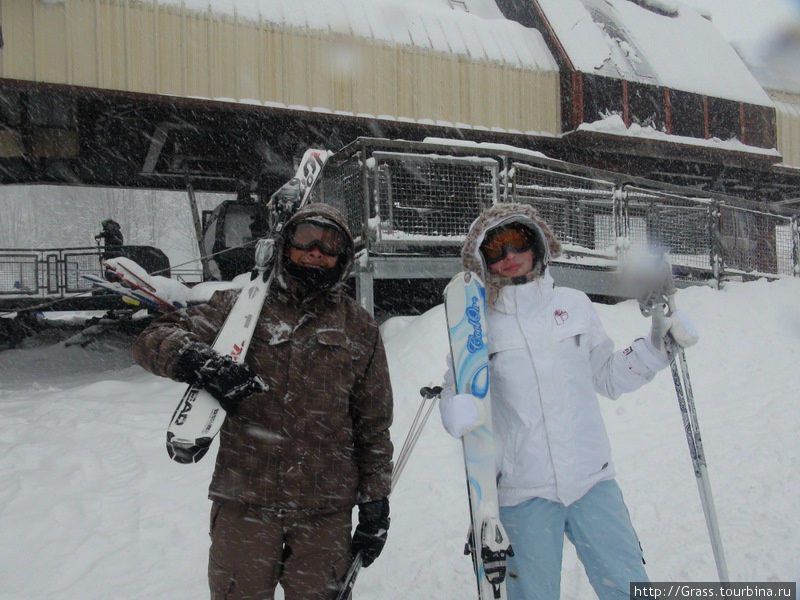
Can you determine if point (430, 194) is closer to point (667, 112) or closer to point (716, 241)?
point (716, 241)

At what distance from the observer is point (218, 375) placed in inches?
86.4

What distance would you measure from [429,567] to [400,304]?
6.98 metres

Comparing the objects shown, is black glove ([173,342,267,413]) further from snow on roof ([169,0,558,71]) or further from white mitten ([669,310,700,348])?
snow on roof ([169,0,558,71])

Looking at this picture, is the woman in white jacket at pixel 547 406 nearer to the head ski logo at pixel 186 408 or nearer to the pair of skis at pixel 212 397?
the pair of skis at pixel 212 397

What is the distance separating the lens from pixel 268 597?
2254 millimetres

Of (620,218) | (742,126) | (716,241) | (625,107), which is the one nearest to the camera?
(620,218)

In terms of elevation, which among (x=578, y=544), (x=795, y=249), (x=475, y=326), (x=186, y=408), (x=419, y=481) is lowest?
(x=419, y=481)

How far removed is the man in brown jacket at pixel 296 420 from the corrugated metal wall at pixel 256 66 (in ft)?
28.9

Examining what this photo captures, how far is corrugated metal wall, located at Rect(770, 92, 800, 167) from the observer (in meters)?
15.9

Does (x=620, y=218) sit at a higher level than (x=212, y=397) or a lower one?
higher

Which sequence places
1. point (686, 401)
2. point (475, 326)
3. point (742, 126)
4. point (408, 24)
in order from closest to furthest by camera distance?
point (475, 326), point (686, 401), point (408, 24), point (742, 126)

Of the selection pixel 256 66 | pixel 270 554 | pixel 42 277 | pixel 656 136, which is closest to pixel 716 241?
pixel 656 136

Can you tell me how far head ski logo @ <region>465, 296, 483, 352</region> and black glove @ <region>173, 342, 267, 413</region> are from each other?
33.1 inches

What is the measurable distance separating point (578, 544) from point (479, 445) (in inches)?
21.1
